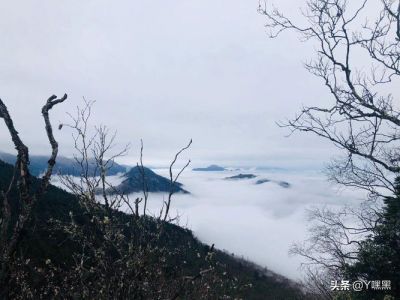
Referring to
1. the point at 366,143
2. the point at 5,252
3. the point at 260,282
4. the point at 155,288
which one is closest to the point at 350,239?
the point at 366,143

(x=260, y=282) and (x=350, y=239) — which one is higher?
(x=350, y=239)

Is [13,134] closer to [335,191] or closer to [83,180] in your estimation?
[83,180]

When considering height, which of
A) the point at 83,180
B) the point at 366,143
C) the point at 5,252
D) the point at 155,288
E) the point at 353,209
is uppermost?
the point at 366,143

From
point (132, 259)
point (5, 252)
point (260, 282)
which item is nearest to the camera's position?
point (5, 252)

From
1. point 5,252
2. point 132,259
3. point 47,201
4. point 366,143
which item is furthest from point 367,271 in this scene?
point 47,201

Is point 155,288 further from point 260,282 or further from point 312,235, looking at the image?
point 260,282

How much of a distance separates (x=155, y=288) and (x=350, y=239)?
8.69 m

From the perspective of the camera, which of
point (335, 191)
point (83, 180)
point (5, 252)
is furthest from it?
point (335, 191)

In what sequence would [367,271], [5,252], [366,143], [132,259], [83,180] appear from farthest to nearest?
[367,271] → [366,143] → [83,180] → [132,259] → [5,252]

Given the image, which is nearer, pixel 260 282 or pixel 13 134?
pixel 13 134

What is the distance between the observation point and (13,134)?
3.36 metres

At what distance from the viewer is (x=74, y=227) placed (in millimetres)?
4871

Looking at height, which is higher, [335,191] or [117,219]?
[335,191]

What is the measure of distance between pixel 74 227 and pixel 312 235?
992cm
